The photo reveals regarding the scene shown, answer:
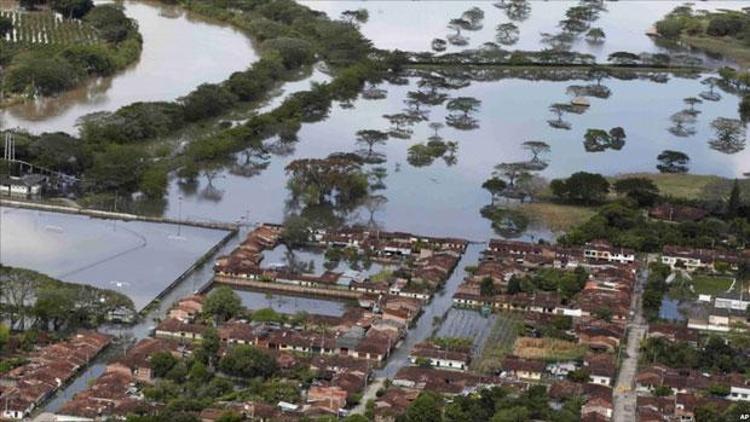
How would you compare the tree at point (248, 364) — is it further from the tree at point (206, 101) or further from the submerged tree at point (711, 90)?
the submerged tree at point (711, 90)

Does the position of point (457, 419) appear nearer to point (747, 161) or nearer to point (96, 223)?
point (96, 223)

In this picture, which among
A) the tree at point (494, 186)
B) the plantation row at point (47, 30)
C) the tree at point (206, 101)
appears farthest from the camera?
the plantation row at point (47, 30)

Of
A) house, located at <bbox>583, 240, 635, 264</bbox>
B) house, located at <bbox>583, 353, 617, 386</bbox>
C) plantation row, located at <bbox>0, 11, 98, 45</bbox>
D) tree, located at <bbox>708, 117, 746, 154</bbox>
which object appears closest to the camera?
house, located at <bbox>583, 353, 617, 386</bbox>

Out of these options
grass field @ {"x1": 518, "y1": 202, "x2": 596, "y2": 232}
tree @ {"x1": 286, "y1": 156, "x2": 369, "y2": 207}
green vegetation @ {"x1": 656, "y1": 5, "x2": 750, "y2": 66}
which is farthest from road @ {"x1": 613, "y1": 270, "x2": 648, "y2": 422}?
green vegetation @ {"x1": 656, "y1": 5, "x2": 750, "y2": 66}

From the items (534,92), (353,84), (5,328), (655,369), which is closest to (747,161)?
(534,92)

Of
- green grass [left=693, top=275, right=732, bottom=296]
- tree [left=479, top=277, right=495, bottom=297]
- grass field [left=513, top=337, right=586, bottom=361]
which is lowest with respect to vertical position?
tree [left=479, top=277, right=495, bottom=297]

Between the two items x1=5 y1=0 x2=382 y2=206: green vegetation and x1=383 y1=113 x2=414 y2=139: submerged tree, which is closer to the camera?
x1=5 y1=0 x2=382 y2=206: green vegetation

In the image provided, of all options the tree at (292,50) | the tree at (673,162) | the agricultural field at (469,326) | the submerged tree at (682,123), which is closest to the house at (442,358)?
the agricultural field at (469,326)

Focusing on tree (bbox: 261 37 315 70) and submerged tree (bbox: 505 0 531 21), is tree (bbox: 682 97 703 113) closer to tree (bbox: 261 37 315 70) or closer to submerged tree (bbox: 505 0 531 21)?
tree (bbox: 261 37 315 70)
